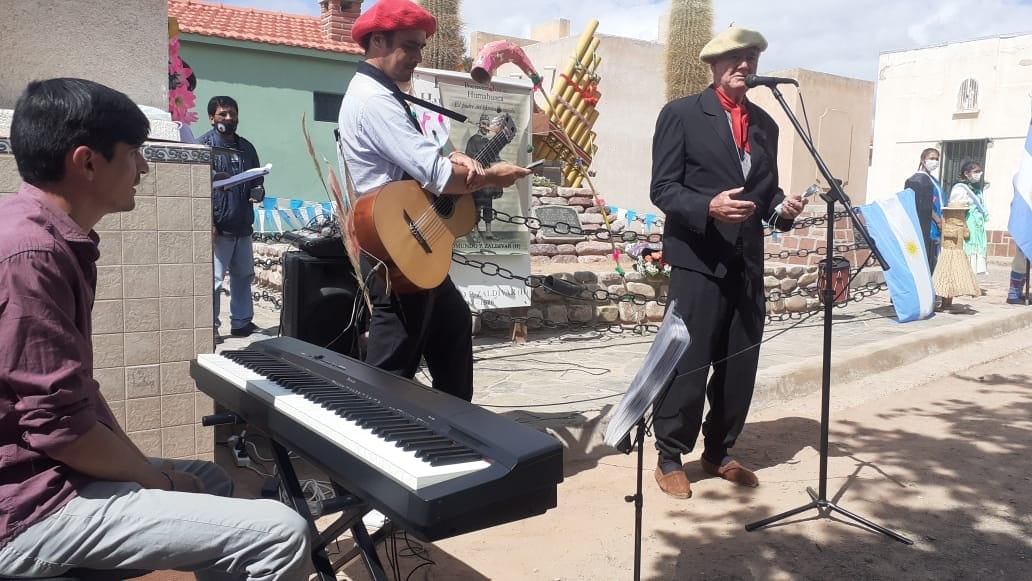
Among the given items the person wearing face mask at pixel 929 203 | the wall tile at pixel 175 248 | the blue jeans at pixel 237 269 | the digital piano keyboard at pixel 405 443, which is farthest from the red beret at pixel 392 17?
the person wearing face mask at pixel 929 203

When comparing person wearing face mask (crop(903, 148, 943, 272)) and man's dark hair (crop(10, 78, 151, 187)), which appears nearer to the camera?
man's dark hair (crop(10, 78, 151, 187))

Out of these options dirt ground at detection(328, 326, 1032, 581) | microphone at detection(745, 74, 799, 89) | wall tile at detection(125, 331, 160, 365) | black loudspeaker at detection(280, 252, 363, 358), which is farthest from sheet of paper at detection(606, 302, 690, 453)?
wall tile at detection(125, 331, 160, 365)

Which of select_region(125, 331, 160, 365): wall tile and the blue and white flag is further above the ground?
the blue and white flag

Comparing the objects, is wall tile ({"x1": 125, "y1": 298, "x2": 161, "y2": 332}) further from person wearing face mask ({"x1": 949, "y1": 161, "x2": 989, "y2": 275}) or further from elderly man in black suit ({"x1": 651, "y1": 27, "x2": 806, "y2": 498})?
person wearing face mask ({"x1": 949, "y1": 161, "x2": 989, "y2": 275})

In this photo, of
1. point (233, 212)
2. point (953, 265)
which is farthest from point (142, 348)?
point (953, 265)

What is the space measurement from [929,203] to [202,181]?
26.8 feet

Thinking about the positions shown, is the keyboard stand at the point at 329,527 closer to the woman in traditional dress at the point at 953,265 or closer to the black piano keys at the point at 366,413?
the black piano keys at the point at 366,413

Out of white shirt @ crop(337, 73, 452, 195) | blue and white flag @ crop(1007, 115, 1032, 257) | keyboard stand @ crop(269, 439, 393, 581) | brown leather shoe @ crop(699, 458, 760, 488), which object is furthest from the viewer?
blue and white flag @ crop(1007, 115, 1032, 257)

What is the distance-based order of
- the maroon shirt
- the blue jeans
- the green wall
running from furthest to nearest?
the green wall
the blue jeans
the maroon shirt

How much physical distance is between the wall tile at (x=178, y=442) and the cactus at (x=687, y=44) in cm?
1823

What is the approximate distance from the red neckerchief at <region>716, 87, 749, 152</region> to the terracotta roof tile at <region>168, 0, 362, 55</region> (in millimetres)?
13177

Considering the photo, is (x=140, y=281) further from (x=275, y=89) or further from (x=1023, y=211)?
(x=275, y=89)

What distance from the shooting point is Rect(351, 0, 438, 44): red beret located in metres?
2.96

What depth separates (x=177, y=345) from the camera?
11.2 ft
